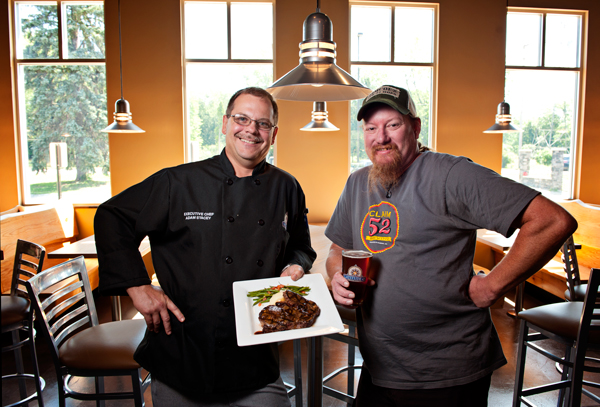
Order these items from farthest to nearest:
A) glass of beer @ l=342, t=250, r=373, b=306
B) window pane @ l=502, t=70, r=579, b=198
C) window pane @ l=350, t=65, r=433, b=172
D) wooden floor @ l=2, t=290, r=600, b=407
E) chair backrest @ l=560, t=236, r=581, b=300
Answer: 1. window pane @ l=502, t=70, r=579, b=198
2. window pane @ l=350, t=65, r=433, b=172
3. chair backrest @ l=560, t=236, r=581, b=300
4. wooden floor @ l=2, t=290, r=600, b=407
5. glass of beer @ l=342, t=250, r=373, b=306

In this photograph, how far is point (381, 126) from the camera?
60.2 inches

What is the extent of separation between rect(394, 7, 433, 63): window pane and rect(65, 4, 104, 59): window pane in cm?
449

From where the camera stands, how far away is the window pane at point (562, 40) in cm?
626

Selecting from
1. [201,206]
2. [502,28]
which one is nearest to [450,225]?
[201,206]

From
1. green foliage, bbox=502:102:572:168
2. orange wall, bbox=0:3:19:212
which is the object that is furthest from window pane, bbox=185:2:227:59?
green foliage, bbox=502:102:572:168

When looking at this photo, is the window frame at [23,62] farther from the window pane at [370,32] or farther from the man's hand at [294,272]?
the man's hand at [294,272]

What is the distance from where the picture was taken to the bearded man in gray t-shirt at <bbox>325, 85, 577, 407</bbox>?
1.37 metres

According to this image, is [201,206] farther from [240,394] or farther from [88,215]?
[88,215]

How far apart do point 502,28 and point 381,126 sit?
586 cm

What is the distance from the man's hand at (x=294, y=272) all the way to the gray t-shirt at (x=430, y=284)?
0.29 meters

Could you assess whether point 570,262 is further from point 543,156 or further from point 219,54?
point 219,54

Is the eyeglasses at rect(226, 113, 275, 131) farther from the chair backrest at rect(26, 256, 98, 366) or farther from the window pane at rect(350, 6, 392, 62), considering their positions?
the window pane at rect(350, 6, 392, 62)

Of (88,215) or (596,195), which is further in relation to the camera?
(596,195)

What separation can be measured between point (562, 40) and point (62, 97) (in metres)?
7.86
